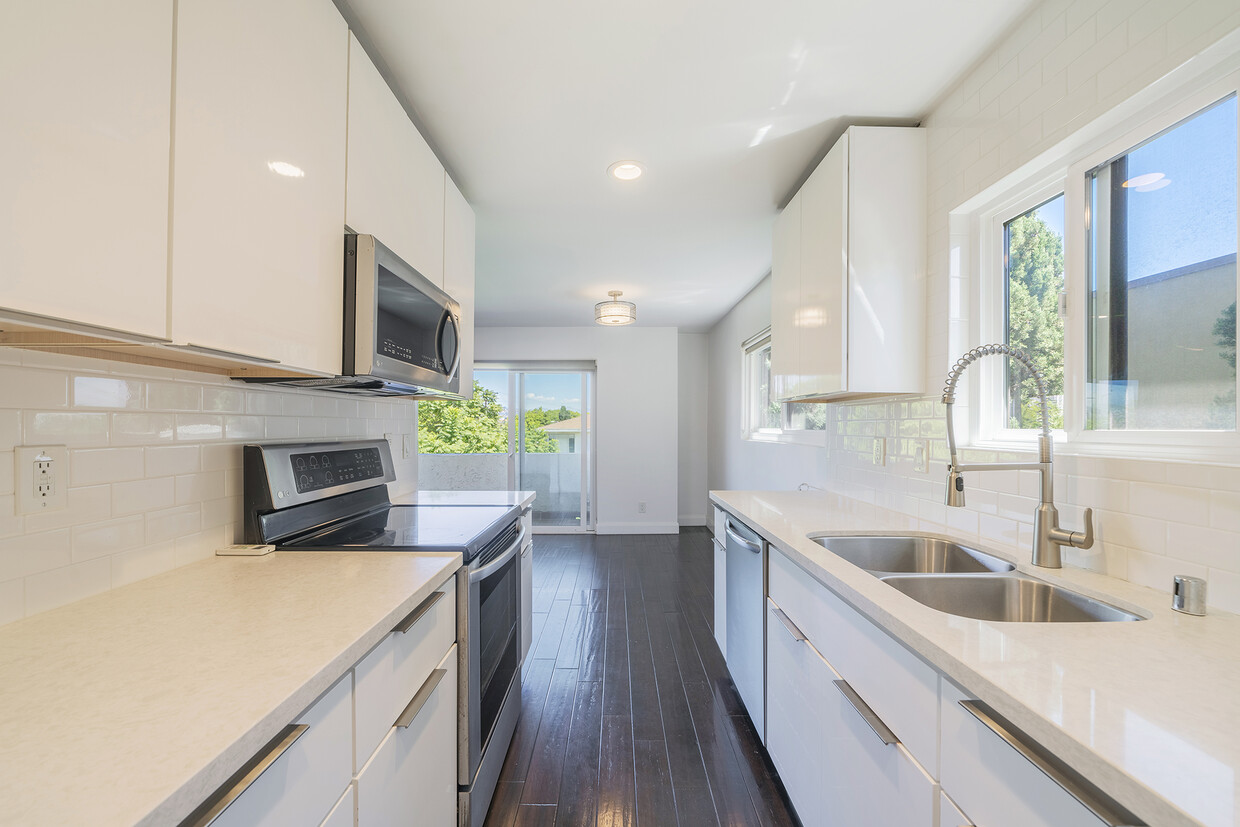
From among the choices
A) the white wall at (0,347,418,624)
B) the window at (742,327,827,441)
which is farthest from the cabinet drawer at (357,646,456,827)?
the window at (742,327,827,441)

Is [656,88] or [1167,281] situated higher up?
[656,88]

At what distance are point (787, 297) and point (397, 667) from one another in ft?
7.36

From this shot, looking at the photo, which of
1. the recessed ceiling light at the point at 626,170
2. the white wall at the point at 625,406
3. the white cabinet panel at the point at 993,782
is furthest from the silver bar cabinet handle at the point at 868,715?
the white wall at the point at 625,406

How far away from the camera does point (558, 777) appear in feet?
6.21

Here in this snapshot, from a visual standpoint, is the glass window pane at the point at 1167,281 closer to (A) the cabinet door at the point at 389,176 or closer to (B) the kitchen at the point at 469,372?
(B) the kitchen at the point at 469,372

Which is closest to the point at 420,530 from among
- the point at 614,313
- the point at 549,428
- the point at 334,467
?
the point at 334,467

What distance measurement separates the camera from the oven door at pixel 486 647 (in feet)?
4.80

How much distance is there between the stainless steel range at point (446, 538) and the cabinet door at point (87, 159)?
752 millimetres

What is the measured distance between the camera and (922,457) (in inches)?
79.2

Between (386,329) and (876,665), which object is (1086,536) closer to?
(876,665)

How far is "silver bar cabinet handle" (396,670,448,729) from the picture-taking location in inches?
42.8

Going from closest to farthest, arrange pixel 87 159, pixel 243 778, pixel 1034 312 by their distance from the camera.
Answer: pixel 243 778, pixel 87 159, pixel 1034 312

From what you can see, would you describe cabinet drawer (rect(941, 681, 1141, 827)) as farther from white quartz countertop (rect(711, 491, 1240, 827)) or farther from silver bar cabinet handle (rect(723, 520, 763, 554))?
silver bar cabinet handle (rect(723, 520, 763, 554))

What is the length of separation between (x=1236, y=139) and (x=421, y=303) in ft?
6.41
